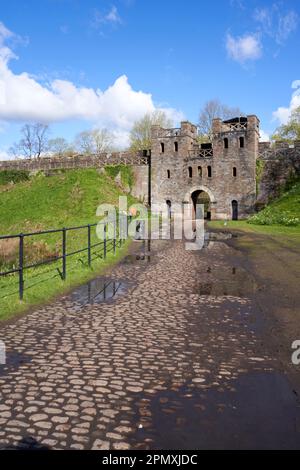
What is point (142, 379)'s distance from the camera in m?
4.46

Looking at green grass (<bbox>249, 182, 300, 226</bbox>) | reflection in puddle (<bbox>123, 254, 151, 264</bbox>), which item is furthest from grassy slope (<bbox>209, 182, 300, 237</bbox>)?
reflection in puddle (<bbox>123, 254, 151, 264</bbox>)

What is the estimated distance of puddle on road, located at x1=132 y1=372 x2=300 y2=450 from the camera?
10.8 ft

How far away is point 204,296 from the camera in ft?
27.6

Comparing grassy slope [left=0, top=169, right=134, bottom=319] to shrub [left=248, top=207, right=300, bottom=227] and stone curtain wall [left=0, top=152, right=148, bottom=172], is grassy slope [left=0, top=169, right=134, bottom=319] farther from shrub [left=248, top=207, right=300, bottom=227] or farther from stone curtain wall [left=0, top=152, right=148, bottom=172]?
shrub [left=248, top=207, right=300, bottom=227]

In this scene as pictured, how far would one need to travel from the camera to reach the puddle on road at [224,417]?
329 cm

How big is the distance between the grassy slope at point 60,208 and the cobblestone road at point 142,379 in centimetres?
347

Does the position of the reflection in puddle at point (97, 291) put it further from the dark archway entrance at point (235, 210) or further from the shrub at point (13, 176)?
the shrub at point (13, 176)

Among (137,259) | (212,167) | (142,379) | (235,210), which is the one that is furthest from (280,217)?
(142,379)

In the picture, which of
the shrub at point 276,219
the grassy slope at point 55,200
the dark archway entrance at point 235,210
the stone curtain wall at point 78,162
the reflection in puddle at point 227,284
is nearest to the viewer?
the reflection in puddle at point 227,284

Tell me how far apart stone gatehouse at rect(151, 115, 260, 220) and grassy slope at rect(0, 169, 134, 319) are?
4541 millimetres

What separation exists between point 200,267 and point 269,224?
700 inches

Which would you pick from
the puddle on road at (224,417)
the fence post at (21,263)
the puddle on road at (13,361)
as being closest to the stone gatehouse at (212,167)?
the fence post at (21,263)

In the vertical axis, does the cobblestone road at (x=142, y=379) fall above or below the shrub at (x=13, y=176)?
below
